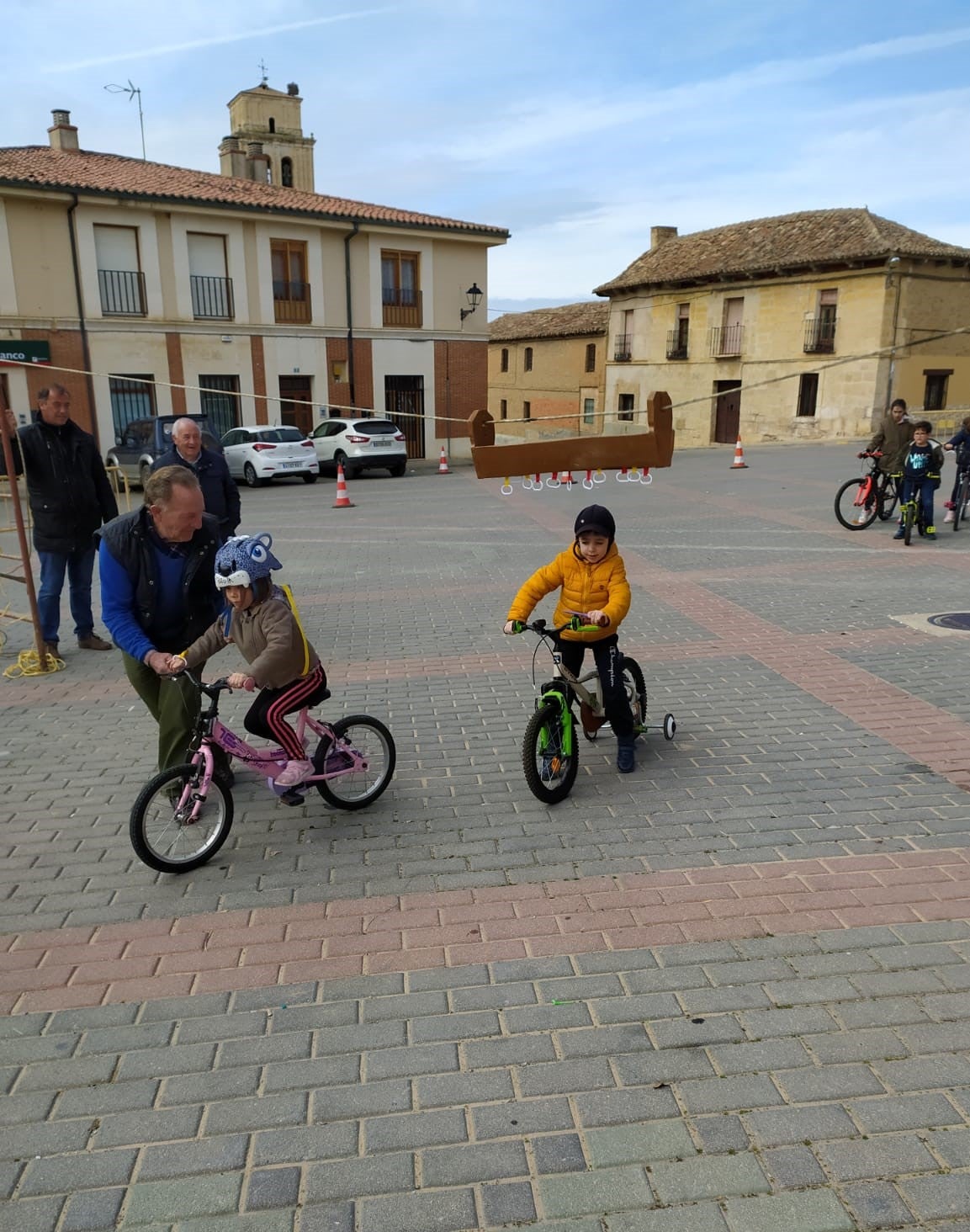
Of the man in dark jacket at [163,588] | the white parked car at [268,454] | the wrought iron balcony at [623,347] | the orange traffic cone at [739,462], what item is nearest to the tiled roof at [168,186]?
the white parked car at [268,454]

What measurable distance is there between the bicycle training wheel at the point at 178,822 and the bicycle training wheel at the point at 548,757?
1.44 m

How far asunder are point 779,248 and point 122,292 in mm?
24759

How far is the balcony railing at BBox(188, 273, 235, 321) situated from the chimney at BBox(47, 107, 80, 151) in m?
7.07

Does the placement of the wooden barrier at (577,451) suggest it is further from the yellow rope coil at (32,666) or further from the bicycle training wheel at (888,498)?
the bicycle training wheel at (888,498)

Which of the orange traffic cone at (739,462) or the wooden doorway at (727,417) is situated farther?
the wooden doorway at (727,417)

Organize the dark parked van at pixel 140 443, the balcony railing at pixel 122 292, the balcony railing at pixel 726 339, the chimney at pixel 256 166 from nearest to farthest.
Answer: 1. the dark parked van at pixel 140 443
2. the balcony railing at pixel 122 292
3. the chimney at pixel 256 166
4. the balcony railing at pixel 726 339

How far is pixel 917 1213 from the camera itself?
7.73 ft

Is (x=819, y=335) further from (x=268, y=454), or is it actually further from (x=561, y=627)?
(x=561, y=627)

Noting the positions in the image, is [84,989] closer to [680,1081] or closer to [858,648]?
[680,1081]

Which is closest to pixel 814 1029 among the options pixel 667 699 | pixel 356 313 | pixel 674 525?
pixel 667 699

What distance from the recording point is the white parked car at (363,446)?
24297 mm

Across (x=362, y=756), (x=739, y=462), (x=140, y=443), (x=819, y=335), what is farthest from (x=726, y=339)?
(x=362, y=756)

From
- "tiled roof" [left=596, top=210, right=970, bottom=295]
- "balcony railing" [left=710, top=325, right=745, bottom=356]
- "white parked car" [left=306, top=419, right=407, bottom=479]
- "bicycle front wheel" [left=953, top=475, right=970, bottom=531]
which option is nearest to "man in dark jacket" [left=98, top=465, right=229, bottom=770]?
"bicycle front wheel" [left=953, top=475, right=970, bottom=531]

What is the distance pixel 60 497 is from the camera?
23.8 ft
